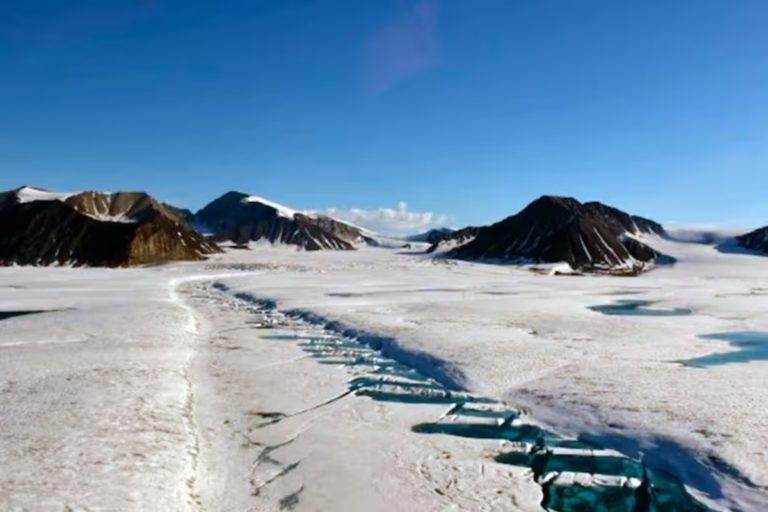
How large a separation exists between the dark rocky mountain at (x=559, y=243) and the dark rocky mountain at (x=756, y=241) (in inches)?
1310

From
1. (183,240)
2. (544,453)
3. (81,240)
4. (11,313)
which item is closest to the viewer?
(544,453)

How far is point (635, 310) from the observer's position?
37.4 metres

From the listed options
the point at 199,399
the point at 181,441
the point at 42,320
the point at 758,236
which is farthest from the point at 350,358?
the point at 758,236

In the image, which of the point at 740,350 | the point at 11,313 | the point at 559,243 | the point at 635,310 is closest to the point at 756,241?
the point at 559,243

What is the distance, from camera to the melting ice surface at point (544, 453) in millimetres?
9391

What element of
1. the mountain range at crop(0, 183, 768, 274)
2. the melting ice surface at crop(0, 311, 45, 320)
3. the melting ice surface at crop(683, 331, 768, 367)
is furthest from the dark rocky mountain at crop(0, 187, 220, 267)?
the melting ice surface at crop(683, 331, 768, 367)

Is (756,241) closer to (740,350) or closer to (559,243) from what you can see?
(559,243)

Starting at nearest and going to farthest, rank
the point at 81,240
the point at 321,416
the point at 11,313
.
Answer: the point at 321,416 → the point at 11,313 → the point at 81,240

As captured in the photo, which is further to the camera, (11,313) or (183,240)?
(183,240)

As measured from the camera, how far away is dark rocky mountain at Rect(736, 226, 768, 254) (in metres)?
174

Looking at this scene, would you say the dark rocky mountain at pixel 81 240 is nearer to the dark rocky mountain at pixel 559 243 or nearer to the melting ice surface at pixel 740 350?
the dark rocky mountain at pixel 559 243

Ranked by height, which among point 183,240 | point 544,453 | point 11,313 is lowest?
point 544,453

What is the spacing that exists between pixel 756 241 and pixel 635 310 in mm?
175306

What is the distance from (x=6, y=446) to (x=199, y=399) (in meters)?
5.04
